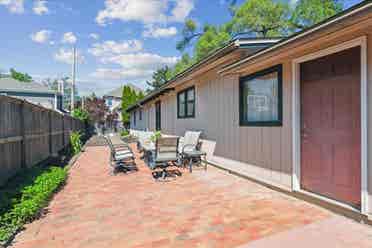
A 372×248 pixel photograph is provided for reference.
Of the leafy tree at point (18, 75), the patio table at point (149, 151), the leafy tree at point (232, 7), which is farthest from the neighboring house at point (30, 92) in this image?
the leafy tree at point (18, 75)

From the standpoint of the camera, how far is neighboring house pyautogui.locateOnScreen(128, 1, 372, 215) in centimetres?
341

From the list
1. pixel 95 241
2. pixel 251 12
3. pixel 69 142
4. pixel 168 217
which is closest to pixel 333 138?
pixel 168 217

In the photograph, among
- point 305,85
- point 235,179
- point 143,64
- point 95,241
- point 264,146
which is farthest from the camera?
point 143,64

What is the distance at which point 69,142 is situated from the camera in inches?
530

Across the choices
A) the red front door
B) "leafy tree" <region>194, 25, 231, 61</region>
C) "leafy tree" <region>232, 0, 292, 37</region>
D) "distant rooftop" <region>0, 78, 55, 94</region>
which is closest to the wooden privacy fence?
the red front door

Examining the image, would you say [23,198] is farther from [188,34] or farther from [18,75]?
[18,75]

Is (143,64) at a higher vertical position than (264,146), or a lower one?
higher

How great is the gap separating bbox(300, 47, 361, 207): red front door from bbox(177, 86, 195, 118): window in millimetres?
5624

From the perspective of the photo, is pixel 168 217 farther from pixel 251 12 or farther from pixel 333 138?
pixel 251 12

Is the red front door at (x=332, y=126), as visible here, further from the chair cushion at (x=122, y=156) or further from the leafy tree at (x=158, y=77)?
the leafy tree at (x=158, y=77)

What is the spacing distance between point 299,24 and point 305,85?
17888mm

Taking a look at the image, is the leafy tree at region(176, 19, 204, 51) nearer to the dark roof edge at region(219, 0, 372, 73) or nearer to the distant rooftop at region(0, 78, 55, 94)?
the distant rooftop at region(0, 78, 55, 94)

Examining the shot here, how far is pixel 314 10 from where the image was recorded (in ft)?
61.2

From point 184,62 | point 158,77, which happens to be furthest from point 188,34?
point 158,77
